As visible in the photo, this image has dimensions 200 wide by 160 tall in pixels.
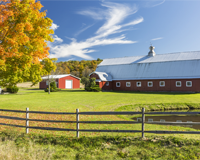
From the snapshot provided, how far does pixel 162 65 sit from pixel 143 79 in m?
5.92

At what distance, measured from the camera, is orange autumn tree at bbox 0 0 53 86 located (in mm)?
11500

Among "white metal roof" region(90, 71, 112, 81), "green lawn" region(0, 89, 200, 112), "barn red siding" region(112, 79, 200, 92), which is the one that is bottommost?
"green lawn" region(0, 89, 200, 112)

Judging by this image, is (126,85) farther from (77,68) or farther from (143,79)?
(77,68)

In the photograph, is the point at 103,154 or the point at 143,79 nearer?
the point at 103,154

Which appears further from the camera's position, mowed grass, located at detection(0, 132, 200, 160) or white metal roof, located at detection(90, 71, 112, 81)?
white metal roof, located at detection(90, 71, 112, 81)

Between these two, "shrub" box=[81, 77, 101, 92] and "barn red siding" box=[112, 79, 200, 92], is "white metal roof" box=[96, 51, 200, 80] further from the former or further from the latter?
"shrub" box=[81, 77, 101, 92]

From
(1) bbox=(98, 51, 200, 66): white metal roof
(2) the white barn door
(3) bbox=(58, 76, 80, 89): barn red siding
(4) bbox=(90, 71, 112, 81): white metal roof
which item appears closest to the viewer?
(1) bbox=(98, 51, 200, 66): white metal roof

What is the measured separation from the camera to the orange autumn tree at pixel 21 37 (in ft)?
37.7

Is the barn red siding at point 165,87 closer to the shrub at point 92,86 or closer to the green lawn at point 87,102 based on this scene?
the shrub at point 92,86

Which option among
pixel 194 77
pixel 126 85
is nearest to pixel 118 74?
pixel 126 85

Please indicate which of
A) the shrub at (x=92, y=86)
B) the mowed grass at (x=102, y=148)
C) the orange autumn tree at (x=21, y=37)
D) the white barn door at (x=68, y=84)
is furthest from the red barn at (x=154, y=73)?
the mowed grass at (x=102, y=148)

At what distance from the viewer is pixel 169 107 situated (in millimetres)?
20375

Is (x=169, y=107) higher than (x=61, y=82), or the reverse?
(x=61, y=82)

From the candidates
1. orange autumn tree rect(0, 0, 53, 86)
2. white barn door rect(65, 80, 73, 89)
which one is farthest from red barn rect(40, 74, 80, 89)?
orange autumn tree rect(0, 0, 53, 86)
